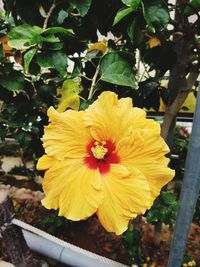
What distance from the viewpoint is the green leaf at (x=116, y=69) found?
0.76m

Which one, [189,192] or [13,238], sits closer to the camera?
[189,192]

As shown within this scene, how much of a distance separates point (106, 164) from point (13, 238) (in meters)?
0.74

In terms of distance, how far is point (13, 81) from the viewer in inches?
35.9

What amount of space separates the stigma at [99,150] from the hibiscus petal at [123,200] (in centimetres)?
5

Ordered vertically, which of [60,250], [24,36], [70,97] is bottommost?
[60,250]

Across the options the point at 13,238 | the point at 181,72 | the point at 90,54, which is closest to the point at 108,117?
the point at 90,54

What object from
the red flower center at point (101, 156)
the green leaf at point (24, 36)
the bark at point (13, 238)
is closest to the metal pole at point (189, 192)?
the red flower center at point (101, 156)

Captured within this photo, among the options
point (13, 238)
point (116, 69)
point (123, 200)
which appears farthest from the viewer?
point (13, 238)

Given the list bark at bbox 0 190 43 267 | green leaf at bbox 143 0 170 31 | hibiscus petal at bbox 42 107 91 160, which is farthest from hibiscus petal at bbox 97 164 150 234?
bark at bbox 0 190 43 267

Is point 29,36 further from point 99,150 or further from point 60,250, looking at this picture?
point 60,250

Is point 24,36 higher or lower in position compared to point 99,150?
higher

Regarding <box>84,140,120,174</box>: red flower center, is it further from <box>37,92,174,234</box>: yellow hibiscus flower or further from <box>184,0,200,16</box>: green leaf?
<box>184,0,200,16</box>: green leaf

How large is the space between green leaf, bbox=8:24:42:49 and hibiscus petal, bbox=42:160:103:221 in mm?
271

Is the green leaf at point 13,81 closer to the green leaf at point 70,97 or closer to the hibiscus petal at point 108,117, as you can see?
the green leaf at point 70,97
